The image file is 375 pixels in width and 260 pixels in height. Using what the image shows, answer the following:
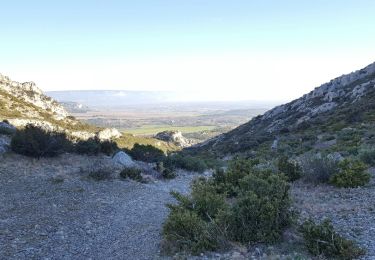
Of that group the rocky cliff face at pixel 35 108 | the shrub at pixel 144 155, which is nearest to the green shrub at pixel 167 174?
the shrub at pixel 144 155

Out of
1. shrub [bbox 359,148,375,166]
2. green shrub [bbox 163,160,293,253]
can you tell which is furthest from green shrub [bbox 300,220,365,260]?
shrub [bbox 359,148,375,166]

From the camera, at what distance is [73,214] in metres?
12.6

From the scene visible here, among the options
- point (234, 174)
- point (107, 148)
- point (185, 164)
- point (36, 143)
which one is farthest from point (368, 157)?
point (36, 143)

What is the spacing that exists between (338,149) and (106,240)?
19.9 m

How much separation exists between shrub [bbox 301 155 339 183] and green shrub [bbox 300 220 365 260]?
701 centimetres

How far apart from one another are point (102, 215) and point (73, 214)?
0.93 metres

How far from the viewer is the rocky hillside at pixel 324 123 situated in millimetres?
33062

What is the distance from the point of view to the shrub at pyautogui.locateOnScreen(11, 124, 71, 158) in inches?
802

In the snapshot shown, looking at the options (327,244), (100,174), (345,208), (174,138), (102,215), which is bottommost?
(174,138)

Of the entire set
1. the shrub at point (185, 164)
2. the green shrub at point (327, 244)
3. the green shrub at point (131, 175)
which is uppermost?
the green shrub at point (327, 244)

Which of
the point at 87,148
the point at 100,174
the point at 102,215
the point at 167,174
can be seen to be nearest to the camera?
the point at 102,215

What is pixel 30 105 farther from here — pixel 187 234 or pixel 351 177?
pixel 187 234

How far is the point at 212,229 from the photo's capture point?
908 centimetres

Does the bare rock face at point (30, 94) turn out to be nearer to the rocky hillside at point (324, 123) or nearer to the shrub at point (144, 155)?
the rocky hillside at point (324, 123)
